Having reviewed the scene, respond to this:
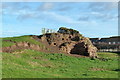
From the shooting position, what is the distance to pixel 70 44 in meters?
59.1

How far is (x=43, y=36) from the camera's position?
58.9 meters

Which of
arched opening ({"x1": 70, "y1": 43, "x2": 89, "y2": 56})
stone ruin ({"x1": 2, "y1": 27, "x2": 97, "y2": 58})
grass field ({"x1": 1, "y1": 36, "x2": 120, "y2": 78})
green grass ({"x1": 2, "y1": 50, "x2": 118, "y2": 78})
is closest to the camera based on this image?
green grass ({"x1": 2, "y1": 50, "x2": 118, "y2": 78})

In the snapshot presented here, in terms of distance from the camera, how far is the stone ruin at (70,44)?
187 ft

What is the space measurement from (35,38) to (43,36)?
2537mm

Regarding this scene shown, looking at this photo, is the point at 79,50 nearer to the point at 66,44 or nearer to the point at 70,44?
the point at 70,44

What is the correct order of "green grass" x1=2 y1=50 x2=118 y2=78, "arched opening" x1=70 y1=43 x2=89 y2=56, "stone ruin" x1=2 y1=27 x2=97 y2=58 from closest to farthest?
"green grass" x1=2 y1=50 x2=118 y2=78 < "stone ruin" x1=2 y1=27 x2=97 y2=58 < "arched opening" x1=70 y1=43 x2=89 y2=56

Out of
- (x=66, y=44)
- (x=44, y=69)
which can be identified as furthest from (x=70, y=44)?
(x=44, y=69)

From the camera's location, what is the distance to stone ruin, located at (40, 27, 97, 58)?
5703 centimetres

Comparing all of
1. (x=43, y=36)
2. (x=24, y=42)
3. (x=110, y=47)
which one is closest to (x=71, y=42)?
(x=43, y=36)

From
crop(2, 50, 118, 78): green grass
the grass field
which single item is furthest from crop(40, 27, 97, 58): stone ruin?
crop(2, 50, 118, 78): green grass

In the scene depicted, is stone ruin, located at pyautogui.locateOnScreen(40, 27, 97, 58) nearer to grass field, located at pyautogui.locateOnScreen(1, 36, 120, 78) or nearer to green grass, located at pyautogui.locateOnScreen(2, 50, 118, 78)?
grass field, located at pyautogui.locateOnScreen(1, 36, 120, 78)

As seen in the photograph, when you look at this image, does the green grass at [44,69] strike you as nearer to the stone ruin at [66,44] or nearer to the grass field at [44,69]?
the grass field at [44,69]

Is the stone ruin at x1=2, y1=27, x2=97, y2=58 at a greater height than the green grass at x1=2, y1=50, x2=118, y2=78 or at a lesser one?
greater

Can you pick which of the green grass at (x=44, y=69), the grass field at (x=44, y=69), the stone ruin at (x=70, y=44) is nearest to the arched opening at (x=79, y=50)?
the stone ruin at (x=70, y=44)
